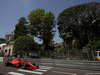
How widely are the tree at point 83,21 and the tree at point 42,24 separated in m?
4.99

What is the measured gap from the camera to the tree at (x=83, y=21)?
29.8 meters

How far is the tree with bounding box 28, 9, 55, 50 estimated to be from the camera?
3319cm

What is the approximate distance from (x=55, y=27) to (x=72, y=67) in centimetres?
2635

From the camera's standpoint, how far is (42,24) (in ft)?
109

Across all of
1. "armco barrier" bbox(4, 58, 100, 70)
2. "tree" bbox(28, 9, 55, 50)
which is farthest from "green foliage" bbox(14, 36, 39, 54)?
"armco barrier" bbox(4, 58, 100, 70)

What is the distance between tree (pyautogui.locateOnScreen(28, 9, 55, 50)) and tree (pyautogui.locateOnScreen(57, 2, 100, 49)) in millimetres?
4985

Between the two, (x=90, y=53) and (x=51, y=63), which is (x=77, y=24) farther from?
(x=51, y=63)

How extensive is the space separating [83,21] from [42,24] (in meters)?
14.3

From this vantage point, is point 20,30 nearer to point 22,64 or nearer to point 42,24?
point 42,24

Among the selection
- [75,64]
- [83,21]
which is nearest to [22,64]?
[75,64]

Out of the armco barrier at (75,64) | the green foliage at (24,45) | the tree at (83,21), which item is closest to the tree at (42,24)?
the tree at (83,21)

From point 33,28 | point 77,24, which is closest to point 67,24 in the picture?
point 77,24

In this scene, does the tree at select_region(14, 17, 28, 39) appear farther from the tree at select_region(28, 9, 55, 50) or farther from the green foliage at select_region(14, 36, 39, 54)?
the green foliage at select_region(14, 36, 39, 54)

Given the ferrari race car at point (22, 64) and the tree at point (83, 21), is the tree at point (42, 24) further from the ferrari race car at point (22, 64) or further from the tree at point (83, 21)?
the ferrari race car at point (22, 64)
